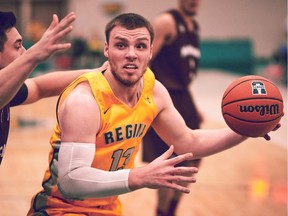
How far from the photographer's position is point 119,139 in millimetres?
2998

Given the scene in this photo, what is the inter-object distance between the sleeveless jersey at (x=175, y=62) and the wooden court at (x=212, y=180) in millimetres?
1235

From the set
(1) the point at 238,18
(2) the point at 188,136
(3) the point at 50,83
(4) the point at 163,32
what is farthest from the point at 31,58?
(1) the point at 238,18

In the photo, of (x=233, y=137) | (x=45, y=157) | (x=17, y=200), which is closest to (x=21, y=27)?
(x=45, y=157)

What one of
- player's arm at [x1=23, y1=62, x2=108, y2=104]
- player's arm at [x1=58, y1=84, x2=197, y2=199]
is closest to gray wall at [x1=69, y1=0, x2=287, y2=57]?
player's arm at [x1=23, y1=62, x2=108, y2=104]

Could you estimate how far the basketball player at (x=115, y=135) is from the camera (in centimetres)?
266

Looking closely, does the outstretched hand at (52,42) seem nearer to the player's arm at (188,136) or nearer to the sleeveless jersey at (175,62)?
the player's arm at (188,136)

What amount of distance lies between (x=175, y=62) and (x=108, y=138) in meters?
2.29

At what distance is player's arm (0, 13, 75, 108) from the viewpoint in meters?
2.66

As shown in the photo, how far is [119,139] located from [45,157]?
16.7ft

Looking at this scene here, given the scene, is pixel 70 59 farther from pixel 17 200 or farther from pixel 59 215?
pixel 59 215

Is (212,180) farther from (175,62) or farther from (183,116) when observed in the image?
(175,62)

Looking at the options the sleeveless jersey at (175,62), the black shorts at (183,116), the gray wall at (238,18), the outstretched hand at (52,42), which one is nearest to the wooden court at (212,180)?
the black shorts at (183,116)

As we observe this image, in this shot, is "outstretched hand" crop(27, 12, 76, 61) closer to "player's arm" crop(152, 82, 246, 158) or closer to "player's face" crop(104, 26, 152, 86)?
"player's face" crop(104, 26, 152, 86)

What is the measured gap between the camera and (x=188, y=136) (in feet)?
11.1
